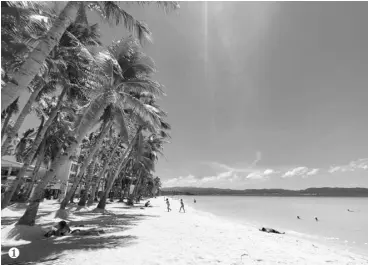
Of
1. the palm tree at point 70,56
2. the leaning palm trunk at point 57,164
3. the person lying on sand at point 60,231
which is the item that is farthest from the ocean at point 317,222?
the palm tree at point 70,56

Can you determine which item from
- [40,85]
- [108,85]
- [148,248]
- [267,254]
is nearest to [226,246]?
[267,254]

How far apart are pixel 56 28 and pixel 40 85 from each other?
701 centimetres

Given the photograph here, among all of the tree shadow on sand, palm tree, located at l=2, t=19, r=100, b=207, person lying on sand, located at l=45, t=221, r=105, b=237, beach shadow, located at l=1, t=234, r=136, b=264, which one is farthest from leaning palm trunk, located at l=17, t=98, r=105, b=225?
palm tree, located at l=2, t=19, r=100, b=207

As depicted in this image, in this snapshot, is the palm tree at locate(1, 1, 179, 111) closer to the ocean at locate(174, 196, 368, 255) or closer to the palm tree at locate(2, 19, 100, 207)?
the palm tree at locate(2, 19, 100, 207)

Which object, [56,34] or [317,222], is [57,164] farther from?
[317,222]

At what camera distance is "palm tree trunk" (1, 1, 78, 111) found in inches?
185

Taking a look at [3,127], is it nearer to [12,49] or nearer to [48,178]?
[48,178]

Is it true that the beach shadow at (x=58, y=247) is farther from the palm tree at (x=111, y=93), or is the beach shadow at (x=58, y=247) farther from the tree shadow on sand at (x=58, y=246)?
the palm tree at (x=111, y=93)

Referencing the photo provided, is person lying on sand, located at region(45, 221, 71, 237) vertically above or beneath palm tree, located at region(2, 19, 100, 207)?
beneath

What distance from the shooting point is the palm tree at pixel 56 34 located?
187 inches

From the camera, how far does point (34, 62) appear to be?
501 centimetres

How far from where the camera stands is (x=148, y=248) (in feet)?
22.5

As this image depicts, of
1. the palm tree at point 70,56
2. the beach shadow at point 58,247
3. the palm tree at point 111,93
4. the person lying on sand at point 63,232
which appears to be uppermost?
the palm tree at point 70,56

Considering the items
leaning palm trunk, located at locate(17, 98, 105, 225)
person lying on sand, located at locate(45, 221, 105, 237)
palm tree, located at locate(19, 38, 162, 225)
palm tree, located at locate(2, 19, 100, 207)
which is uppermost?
palm tree, located at locate(2, 19, 100, 207)
